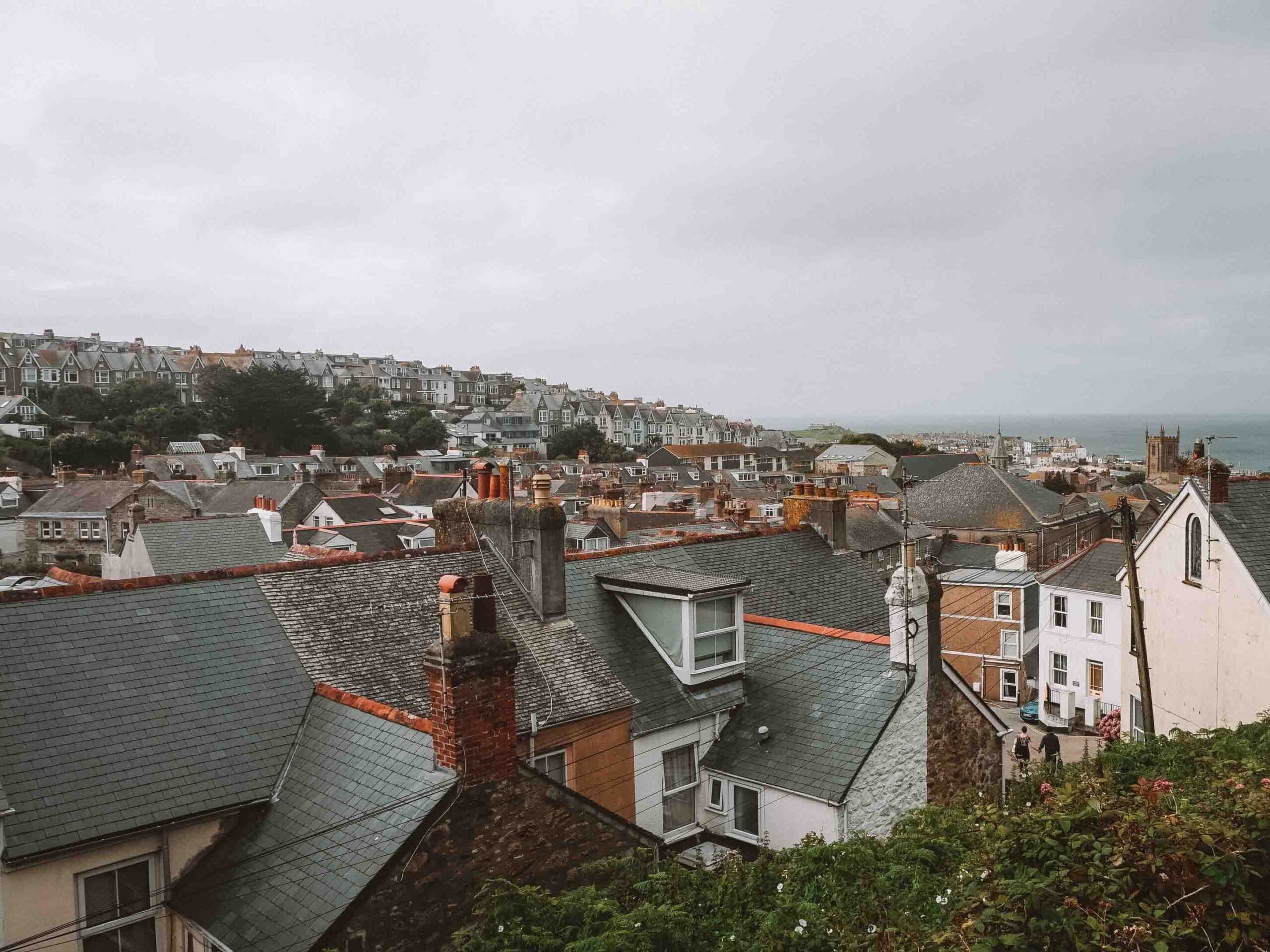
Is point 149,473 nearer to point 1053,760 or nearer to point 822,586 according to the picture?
point 822,586

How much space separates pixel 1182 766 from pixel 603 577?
31.9 ft

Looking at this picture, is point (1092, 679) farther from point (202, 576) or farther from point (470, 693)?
point (202, 576)

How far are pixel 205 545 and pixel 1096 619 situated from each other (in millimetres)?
32218

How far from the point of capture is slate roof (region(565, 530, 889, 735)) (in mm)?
13883

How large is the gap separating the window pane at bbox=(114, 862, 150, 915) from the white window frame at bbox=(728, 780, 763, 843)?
801 centimetres

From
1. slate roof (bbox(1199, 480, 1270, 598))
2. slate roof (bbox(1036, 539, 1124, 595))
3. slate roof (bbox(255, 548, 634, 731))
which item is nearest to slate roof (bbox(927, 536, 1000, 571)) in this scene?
slate roof (bbox(1036, 539, 1124, 595))

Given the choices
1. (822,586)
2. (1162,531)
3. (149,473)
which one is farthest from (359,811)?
(149,473)

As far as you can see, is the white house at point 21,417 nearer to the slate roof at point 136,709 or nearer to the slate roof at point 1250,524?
the slate roof at point 136,709

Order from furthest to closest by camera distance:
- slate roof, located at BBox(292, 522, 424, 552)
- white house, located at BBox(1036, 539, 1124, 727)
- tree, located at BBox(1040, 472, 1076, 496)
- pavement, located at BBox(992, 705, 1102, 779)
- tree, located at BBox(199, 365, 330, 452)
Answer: tree, located at BBox(1040, 472, 1076, 496)
tree, located at BBox(199, 365, 330, 452)
slate roof, located at BBox(292, 522, 424, 552)
white house, located at BBox(1036, 539, 1124, 727)
pavement, located at BBox(992, 705, 1102, 779)

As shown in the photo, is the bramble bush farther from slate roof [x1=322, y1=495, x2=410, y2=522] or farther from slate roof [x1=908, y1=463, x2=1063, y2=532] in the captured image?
slate roof [x1=908, y1=463, x2=1063, y2=532]

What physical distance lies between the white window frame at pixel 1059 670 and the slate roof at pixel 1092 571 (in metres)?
2.79

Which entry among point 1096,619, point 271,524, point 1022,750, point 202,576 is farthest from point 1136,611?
point 271,524

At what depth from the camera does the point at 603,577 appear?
609 inches

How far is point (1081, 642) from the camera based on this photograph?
105ft
